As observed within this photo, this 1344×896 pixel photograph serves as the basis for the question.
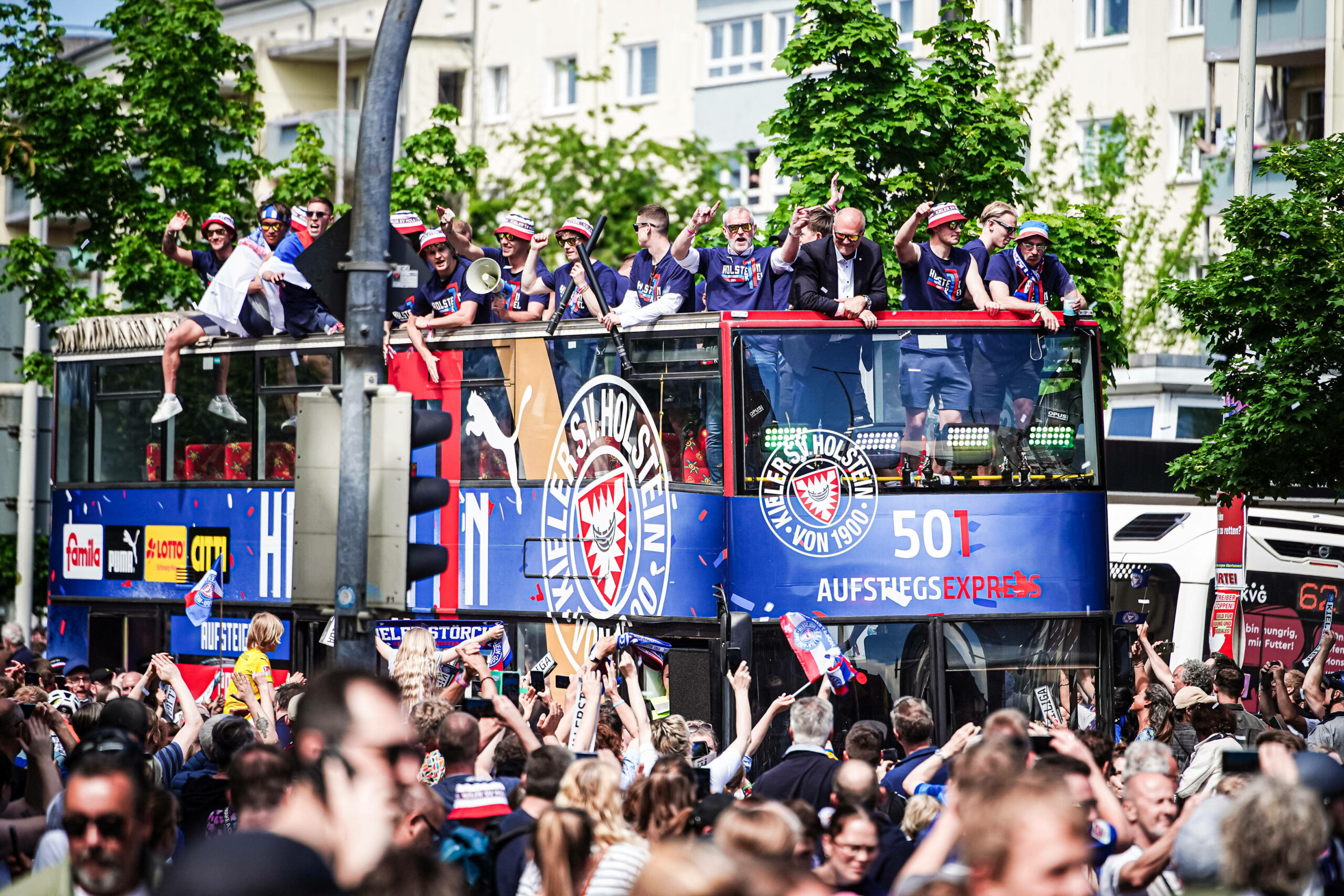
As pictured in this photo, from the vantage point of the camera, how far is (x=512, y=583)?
14.2 meters

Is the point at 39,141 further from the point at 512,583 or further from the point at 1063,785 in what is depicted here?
the point at 1063,785

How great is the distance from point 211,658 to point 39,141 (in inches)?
358

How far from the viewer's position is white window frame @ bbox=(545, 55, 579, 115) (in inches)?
1769

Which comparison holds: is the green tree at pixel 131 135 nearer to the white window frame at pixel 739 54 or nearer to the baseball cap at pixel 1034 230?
the baseball cap at pixel 1034 230

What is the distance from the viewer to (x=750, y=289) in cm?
1370

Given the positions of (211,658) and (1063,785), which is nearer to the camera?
(1063,785)

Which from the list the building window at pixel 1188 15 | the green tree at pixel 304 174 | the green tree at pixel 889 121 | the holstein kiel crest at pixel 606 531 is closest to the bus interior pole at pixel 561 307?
the holstein kiel crest at pixel 606 531

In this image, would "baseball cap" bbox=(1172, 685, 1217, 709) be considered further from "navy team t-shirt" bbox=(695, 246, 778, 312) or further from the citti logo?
the citti logo

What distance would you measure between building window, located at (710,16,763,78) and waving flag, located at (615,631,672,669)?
29738mm

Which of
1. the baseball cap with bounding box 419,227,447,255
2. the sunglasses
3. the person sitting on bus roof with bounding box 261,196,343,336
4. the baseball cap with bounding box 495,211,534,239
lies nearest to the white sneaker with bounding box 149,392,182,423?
the person sitting on bus roof with bounding box 261,196,343,336

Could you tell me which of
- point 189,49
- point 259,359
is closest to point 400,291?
point 259,359

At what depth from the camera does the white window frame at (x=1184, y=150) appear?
37.1 metres

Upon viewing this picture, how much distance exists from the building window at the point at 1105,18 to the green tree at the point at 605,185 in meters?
8.03

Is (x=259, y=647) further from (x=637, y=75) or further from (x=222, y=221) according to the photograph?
(x=637, y=75)
